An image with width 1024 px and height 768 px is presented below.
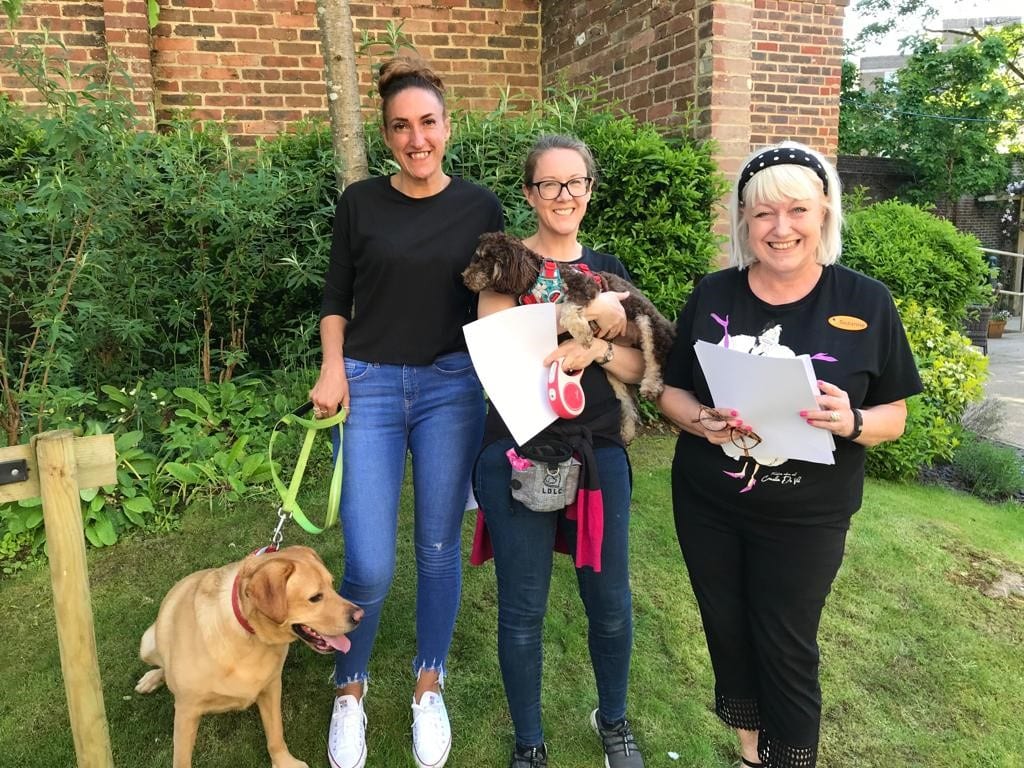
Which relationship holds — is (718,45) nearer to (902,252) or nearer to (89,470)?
(902,252)

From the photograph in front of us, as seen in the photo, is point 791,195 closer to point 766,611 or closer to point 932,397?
point 766,611

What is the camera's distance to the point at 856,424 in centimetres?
177

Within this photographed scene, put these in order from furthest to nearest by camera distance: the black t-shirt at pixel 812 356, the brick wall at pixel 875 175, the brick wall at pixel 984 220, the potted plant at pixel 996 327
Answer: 1. the brick wall at pixel 984 220
2. the brick wall at pixel 875 175
3. the potted plant at pixel 996 327
4. the black t-shirt at pixel 812 356

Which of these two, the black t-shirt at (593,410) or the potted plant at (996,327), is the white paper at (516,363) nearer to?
the black t-shirt at (593,410)

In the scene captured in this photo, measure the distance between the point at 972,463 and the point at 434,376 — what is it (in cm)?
565

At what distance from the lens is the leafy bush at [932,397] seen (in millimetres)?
5582

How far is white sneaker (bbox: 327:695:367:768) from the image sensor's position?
2.40 meters

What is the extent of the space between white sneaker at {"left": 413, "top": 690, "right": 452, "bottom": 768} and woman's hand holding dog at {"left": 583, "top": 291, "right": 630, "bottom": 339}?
59.6 inches

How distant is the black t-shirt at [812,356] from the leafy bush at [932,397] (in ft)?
13.7

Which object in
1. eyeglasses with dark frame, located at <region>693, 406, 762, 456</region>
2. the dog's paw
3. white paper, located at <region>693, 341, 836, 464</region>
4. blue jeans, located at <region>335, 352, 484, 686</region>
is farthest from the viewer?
the dog's paw

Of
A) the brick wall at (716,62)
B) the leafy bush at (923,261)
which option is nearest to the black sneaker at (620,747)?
the brick wall at (716,62)

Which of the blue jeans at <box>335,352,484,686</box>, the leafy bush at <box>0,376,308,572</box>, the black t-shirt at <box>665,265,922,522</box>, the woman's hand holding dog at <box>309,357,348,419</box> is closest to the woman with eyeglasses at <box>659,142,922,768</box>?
the black t-shirt at <box>665,265,922,522</box>

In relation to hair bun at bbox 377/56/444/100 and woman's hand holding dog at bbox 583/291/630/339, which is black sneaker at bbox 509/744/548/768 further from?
hair bun at bbox 377/56/444/100

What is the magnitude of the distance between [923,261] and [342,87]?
5.73 meters
